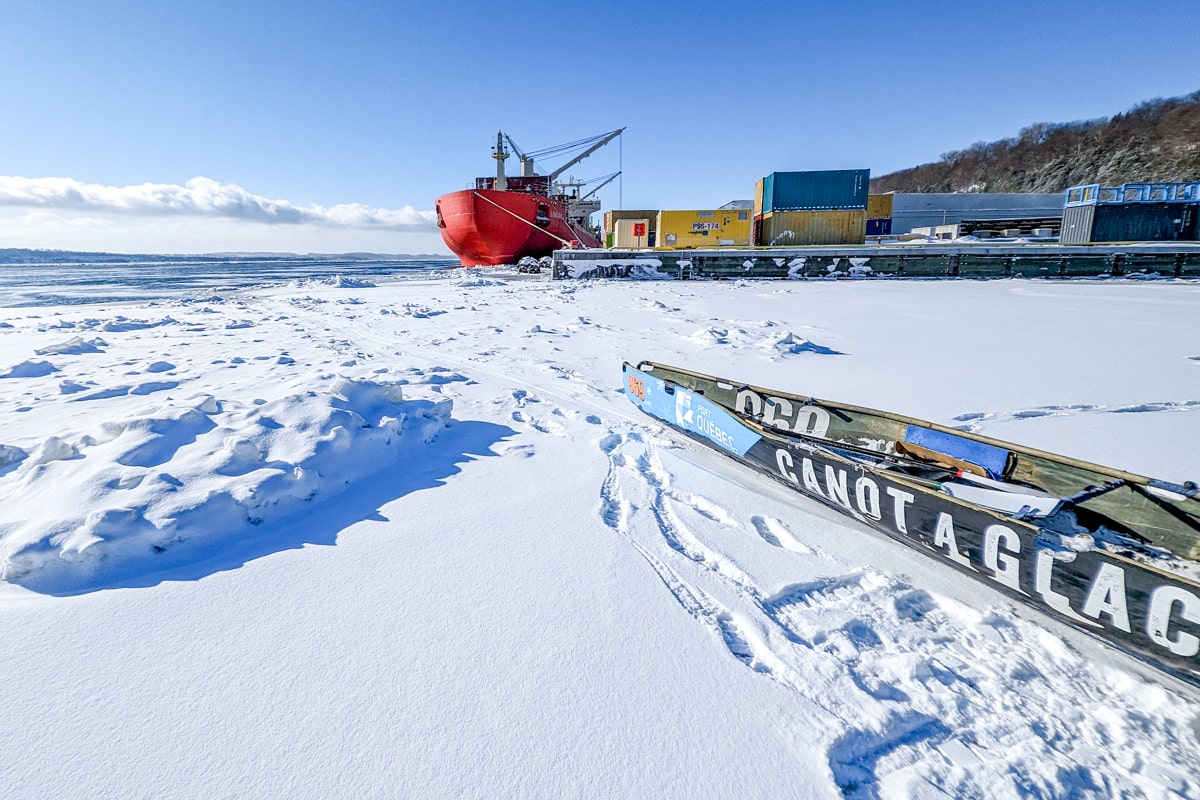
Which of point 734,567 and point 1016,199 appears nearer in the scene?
point 734,567

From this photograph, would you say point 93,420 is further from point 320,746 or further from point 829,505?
point 829,505

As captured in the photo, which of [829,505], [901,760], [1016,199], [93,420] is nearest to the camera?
[901,760]

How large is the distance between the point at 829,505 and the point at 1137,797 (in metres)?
1.44

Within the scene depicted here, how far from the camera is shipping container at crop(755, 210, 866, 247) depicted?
23484mm

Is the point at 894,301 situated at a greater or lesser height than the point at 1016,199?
lesser

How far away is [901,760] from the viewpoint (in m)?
1.43

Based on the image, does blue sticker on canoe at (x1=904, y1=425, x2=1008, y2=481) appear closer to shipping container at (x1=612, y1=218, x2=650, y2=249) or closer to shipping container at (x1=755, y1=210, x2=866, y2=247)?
shipping container at (x1=755, y1=210, x2=866, y2=247)

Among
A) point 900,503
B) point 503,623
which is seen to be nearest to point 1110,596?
point 900,503

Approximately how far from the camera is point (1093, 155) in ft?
183

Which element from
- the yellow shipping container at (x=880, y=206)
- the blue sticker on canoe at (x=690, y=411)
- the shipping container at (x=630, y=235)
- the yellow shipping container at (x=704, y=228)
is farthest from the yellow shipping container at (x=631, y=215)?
the blue sticker on canoe at (x=690, y=411)

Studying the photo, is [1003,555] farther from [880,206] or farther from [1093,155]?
[1093,155]

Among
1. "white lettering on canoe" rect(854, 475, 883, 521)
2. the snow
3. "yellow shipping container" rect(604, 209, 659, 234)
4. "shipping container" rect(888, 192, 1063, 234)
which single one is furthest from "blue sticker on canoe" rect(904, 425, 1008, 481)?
"shipping container" rect(888, 192, 1063, 234)

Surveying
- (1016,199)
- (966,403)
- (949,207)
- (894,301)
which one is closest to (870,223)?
(949,207)

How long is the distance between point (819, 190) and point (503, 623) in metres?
26.1
